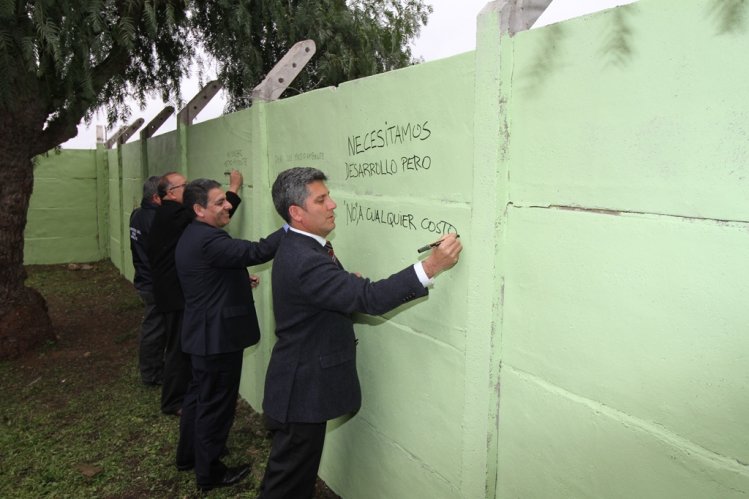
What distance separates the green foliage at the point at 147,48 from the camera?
3627mm

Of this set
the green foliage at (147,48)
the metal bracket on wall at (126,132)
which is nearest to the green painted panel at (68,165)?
the metal bracket on wall at (126,132)

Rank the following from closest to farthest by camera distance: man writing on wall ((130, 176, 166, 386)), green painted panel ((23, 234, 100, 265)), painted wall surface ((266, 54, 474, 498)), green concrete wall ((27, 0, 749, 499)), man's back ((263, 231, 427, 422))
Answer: green concrete wall ((27, 0, 749, 499)) → painted wall surface ((266, 54, 474, 498)) → man's back ((263, 231, 427, 422)) → man writing on wall ((130, 176, 166, 386)) → green painted panel ((23, 234, 100, 265))

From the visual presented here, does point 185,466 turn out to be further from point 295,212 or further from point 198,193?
point 295,212

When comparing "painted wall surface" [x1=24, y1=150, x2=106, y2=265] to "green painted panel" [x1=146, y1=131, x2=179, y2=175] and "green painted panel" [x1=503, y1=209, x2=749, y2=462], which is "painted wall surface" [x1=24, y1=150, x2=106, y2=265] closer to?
"green painted panel" [x1=146, y1=131, x2=179, y2=175]

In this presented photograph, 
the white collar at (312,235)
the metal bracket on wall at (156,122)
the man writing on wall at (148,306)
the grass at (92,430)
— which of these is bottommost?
the grass at (92,430)

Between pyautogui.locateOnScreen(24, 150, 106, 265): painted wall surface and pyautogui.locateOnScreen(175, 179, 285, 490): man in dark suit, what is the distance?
10.1 metres

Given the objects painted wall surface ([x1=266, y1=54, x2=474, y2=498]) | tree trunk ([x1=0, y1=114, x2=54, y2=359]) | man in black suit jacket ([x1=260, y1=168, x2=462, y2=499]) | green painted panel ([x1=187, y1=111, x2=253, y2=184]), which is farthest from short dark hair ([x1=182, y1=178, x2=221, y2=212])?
tree trunk ([x1=0, y1=114, x2=54, y2=359])

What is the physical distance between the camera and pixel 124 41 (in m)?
3.72

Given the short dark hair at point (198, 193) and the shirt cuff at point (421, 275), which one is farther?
the short dark hair at point (198, 193)

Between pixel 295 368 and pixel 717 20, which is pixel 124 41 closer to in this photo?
pixel 295 368

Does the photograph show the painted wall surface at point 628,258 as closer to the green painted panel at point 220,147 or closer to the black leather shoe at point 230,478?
the black leather shoe at point 230,478

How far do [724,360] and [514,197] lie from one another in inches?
32.9

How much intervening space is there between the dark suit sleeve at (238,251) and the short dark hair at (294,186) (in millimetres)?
737

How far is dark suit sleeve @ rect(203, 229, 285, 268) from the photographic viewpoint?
3.27 meters
